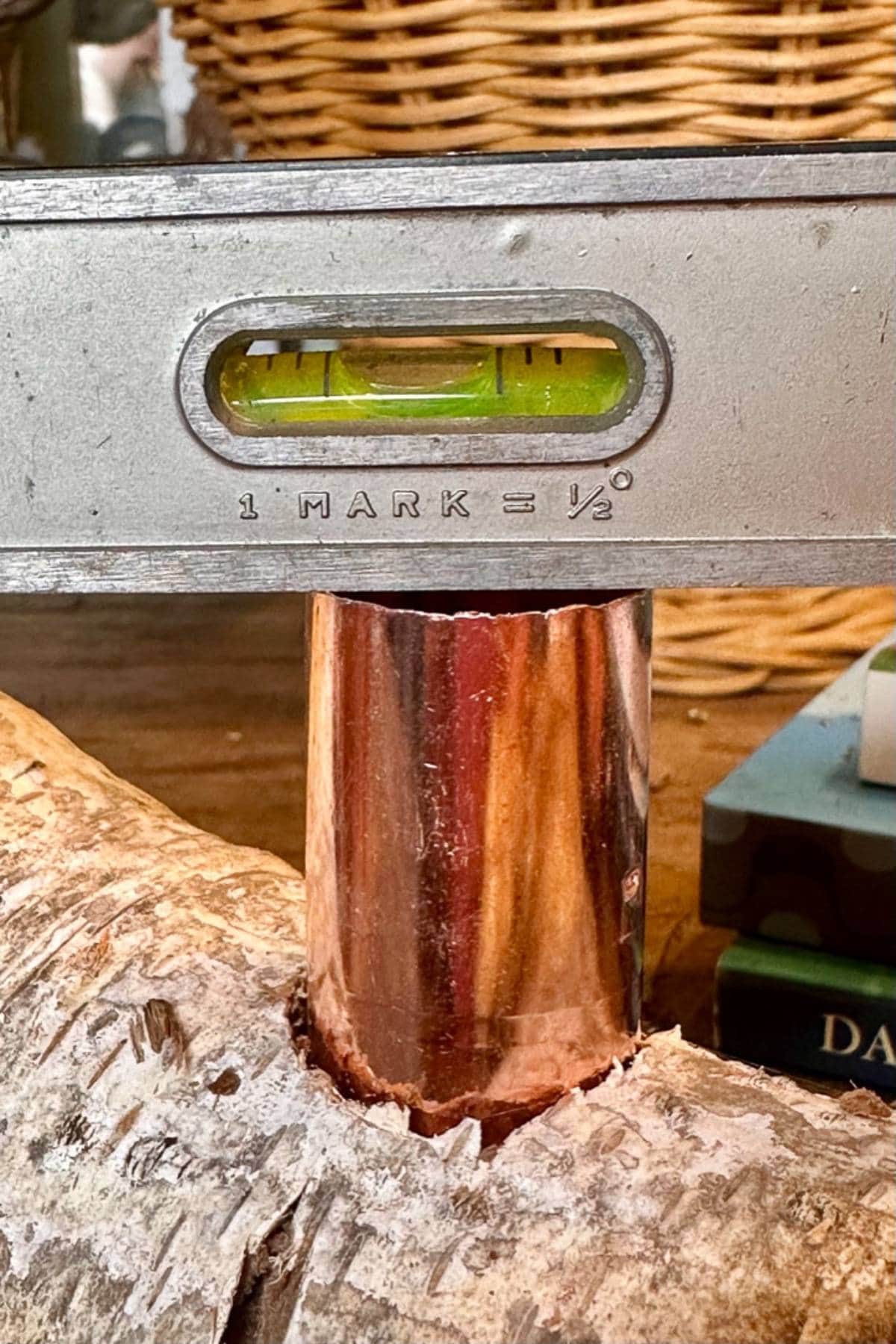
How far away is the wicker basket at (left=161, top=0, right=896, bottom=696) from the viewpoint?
2.99 feet

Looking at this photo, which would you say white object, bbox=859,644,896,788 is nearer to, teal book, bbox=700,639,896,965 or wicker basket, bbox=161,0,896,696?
teal book, bbox=700,639,896,965

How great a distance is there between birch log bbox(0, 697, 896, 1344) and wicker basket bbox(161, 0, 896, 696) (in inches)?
22.8

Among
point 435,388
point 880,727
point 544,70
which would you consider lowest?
point 880,727

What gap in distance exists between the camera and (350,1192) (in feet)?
1.61

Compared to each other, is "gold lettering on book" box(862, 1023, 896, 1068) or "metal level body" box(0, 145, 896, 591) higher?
"metal level body" box(0, 145, 896, 591)

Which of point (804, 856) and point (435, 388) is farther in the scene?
point (804, 856)

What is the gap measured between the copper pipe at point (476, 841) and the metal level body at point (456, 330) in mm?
57

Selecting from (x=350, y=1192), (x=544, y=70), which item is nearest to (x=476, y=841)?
(x=350, y=1192)

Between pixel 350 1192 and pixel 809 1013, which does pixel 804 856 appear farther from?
pixel 350 1192

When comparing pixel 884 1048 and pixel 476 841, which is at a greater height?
→ pixel 476 841

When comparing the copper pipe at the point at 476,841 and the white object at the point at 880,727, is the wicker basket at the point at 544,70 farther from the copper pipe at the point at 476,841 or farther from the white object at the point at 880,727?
the copper pipe at the point at 476,841

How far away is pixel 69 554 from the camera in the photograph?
45cm

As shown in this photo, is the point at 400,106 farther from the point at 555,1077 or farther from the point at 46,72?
the point at 555,1077

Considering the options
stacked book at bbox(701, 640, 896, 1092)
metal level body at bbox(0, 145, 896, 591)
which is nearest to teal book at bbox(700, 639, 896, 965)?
stacked book at bbox(701, 640, 896, 1092)
